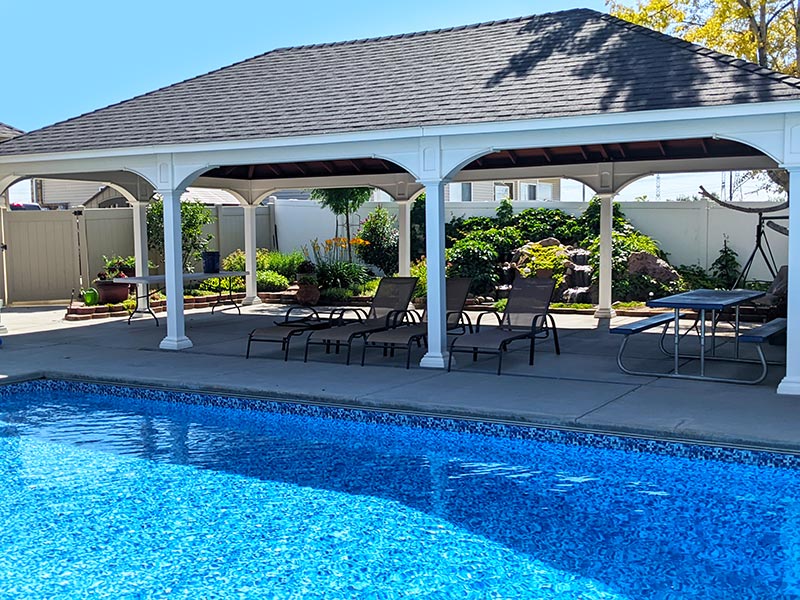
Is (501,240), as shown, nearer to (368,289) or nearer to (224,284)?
(368,289)

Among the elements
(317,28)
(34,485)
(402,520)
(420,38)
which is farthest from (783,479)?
(317,28)

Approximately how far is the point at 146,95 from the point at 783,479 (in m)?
11.1

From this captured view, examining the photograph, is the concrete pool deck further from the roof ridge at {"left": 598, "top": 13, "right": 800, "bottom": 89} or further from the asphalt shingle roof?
the asphalt shingle roof

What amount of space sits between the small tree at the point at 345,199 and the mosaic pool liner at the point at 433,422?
1097 cm

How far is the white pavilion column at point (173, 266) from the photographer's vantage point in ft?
39.9

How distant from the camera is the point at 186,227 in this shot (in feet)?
65.4

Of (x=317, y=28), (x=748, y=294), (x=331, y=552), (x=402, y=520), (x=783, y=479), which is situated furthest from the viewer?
(x=317, y=28)

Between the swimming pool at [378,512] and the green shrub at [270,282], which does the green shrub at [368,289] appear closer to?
the green shrub at [270,282]

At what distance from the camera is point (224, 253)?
72.4 feet

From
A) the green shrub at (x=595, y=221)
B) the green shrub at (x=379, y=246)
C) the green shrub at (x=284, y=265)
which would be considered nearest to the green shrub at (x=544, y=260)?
the green shrub at (x=595, y=221)

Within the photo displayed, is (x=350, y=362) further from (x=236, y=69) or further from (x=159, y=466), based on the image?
(x=236, y=69)

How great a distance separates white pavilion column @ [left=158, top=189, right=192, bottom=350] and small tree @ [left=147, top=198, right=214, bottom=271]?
7.62 meters

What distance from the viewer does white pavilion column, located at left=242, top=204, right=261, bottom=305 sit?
1864cm

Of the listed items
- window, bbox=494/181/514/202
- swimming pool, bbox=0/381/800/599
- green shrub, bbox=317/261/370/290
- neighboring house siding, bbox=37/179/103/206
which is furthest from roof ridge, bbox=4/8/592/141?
neighboring house siding, bbox=37/179/103/206
